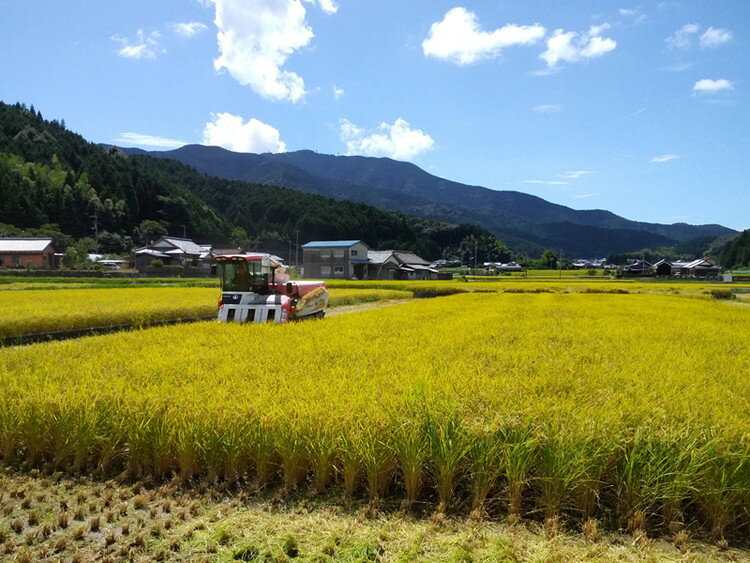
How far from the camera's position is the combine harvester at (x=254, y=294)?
1106cm

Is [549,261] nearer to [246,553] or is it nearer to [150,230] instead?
[150,230]

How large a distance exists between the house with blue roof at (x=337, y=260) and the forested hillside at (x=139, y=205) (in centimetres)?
2831

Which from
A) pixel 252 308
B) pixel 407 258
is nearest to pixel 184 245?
pixel 407 258

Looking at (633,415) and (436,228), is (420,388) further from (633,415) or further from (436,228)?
(436,228)

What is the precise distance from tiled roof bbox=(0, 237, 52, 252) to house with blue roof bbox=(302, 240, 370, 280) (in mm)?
27379

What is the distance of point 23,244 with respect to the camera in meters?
45.9

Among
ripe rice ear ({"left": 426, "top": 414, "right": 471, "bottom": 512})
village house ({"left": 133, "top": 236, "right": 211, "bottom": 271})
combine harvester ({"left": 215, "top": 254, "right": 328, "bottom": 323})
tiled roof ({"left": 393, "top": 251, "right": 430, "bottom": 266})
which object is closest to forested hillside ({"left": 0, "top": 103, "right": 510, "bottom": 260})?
village house ({"left": 133, "top": 236, "right": 211, "bottom": 271})

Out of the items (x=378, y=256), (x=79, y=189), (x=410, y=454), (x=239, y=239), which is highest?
(x=79, y=189)

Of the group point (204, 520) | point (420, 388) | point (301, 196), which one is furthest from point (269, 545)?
point (301, 196)

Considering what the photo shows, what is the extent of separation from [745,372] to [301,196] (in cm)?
9744

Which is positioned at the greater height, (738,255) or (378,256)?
(738,255)

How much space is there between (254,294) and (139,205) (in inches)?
3069

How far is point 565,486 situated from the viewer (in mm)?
2979

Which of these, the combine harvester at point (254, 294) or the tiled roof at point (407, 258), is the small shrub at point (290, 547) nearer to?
the combine harvester at point (254, 294)
